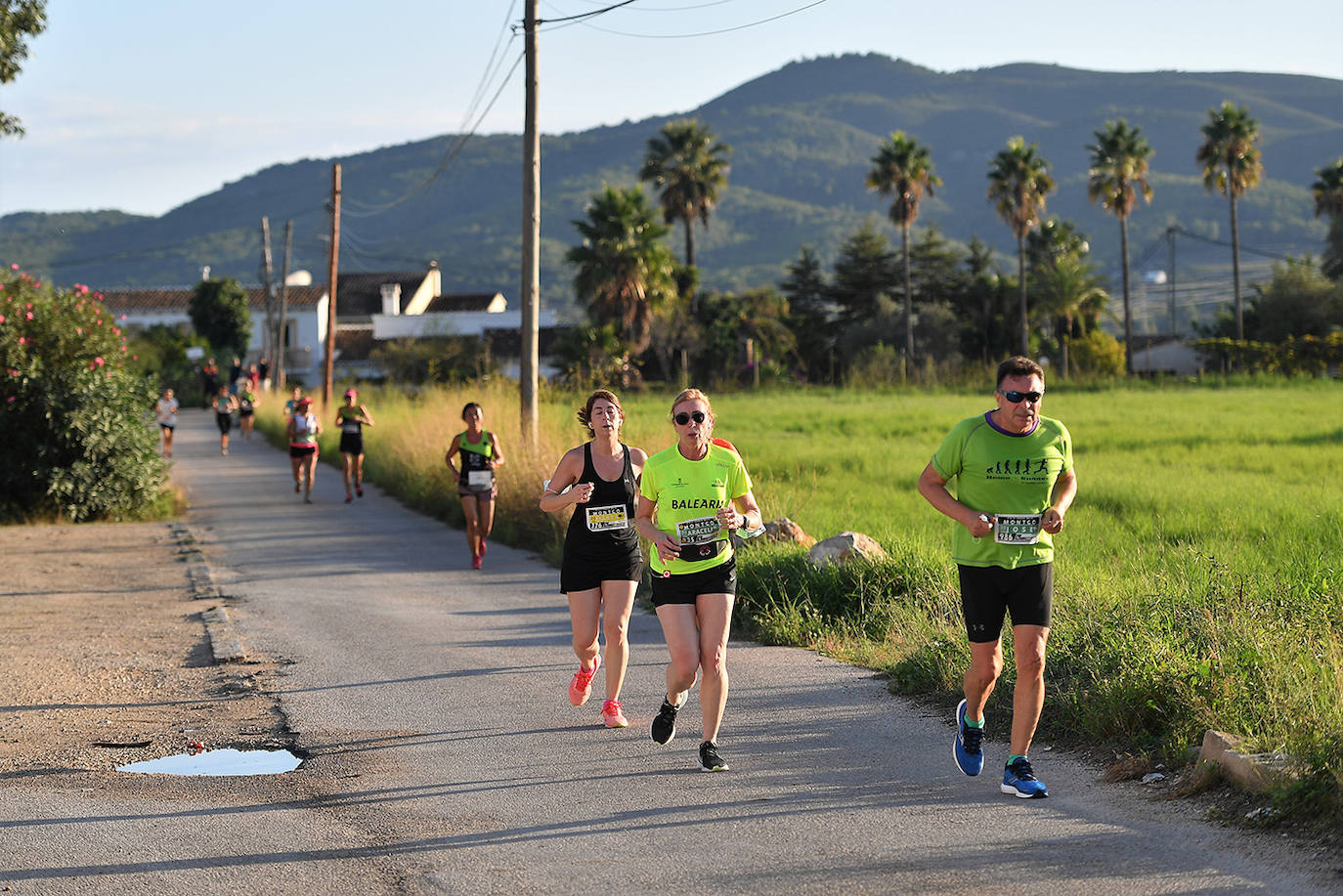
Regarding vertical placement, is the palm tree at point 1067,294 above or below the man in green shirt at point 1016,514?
above

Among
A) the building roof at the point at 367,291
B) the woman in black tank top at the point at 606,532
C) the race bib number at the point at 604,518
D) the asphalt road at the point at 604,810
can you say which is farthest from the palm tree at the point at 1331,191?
the race bib number at the point at 604,518

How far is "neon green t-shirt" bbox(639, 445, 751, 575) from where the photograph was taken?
697 cm

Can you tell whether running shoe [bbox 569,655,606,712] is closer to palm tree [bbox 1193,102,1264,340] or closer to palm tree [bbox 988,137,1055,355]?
palm tree [bbox 988,137,1055,355]

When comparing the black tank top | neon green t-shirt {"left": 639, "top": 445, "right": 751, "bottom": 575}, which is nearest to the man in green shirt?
neon green t-shirt {"left": 639, "top": 445, "right": 751, "bottom": 575}

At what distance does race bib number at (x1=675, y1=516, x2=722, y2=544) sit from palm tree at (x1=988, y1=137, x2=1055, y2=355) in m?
61.4

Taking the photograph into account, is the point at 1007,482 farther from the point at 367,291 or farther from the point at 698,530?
the point at 367,291

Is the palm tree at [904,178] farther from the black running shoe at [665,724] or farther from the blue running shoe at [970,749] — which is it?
the blue running shoe at [970,749]

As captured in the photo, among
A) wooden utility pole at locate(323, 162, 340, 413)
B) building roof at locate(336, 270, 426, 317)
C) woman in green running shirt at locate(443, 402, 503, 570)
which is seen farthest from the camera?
building roof at locate(336, 270, 426, 317)

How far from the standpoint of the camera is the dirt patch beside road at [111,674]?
8.05 m

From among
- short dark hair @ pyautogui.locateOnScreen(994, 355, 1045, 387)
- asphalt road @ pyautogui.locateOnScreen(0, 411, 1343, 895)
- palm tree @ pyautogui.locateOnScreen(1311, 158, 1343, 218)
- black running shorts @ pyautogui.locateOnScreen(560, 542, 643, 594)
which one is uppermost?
palm tree @ pyautogui.locateOnScreen(1311, 158, 1343, 218)

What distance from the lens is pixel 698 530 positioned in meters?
6.96

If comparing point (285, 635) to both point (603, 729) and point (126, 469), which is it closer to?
point (603, 729)

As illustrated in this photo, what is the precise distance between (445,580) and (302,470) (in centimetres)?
1204

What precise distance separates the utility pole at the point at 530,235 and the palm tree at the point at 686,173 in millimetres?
52384
